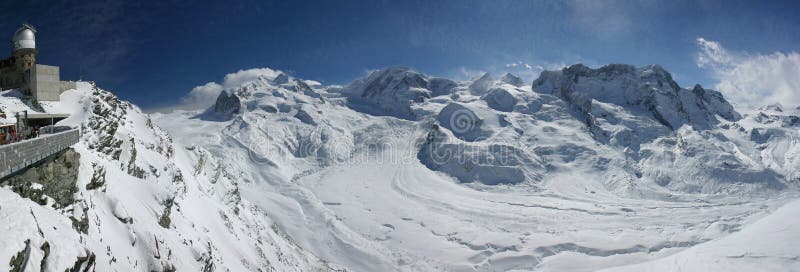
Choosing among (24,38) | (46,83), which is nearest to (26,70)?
(46,83)

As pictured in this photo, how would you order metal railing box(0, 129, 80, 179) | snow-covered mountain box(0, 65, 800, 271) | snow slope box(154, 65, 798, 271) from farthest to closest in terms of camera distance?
snow slope box(154, 65, 798, 271), snow-covered mountain box(0, 65, 800, 271), metal railing box(0, 129, 80, 179)

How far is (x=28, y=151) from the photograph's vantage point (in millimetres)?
20469

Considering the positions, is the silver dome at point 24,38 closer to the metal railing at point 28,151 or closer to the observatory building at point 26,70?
the observatory building at point 26,70

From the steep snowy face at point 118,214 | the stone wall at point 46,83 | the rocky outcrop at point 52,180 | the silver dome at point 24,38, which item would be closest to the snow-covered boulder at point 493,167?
the steep snowy face at point 118,214

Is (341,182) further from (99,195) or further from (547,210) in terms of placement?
(99,195)

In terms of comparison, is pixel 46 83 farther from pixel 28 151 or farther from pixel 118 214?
pixel 28 151

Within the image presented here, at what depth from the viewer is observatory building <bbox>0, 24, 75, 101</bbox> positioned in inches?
1405

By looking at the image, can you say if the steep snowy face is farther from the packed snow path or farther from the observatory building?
the packed snow path

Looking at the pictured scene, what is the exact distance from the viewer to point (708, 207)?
14950cm

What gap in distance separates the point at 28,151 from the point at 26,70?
22.2m

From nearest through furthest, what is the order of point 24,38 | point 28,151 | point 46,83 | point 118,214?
point 28,151, point 118,214, point 24,38, point 46,83

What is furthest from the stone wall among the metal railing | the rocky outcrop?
the metal railing

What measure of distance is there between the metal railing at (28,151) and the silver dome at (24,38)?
16.4 meters

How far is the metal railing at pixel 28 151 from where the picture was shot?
18.3 metres
